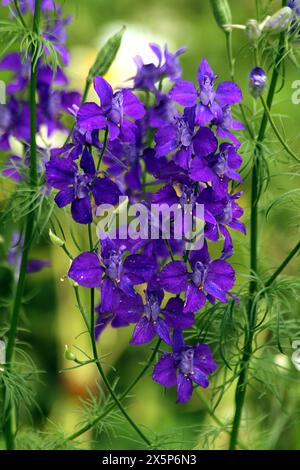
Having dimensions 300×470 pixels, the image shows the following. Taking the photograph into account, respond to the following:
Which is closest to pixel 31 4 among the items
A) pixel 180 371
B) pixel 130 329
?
pixel 180 371

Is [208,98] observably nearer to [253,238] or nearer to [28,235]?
[253,238]

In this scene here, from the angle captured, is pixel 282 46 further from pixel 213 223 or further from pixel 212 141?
pixel 213 223

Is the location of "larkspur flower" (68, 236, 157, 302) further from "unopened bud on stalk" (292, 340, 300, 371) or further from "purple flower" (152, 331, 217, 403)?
"unopened bud on stalk" (292, 340, 300, 371)

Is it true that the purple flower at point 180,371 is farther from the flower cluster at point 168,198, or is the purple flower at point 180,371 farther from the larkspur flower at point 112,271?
the larkspur flower at point 112,271

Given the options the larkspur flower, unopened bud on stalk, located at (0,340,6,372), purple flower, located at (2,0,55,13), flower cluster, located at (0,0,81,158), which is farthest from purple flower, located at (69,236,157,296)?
purple flower, located at (2,0,55,13)

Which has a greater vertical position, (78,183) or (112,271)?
(78,183)

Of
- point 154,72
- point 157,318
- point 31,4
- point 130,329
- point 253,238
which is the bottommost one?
point 130,329

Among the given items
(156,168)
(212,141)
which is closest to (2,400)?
(156,168)
